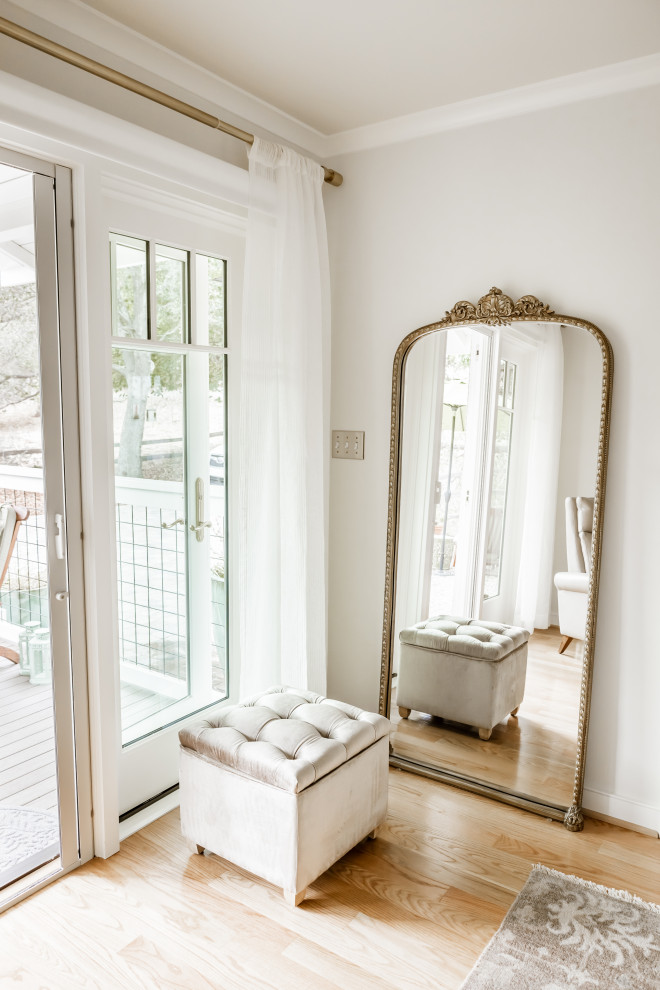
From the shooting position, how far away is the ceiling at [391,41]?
188 cm

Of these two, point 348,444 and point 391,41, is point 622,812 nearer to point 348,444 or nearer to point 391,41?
point 348,444

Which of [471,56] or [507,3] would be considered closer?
[507,3]

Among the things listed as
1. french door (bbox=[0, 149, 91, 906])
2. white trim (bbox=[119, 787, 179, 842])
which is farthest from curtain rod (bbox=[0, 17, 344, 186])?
white trim (bbox=[119, 787, 179, 842])

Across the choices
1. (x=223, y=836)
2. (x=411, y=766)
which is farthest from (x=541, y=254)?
(x=223, y=836)

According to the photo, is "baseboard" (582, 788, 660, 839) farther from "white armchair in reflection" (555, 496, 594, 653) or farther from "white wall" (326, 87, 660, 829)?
"white armchair in reflection" (555, 496, 594, 653)

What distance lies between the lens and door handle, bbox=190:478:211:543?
257 centimetres

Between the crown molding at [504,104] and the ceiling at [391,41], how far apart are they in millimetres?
34

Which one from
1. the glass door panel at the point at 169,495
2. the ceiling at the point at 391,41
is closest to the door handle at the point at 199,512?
the glass door panel at the point at 169,495

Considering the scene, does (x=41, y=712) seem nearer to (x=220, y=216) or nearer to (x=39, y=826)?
(x=39, y=826)

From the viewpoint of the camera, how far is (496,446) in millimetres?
2504

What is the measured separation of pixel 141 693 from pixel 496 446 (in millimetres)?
1498

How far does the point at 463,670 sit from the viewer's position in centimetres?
263

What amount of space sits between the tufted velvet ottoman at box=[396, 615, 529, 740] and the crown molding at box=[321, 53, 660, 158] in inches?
69.7

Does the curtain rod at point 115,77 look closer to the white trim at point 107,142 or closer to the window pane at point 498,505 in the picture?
the white trim at point 107,142
